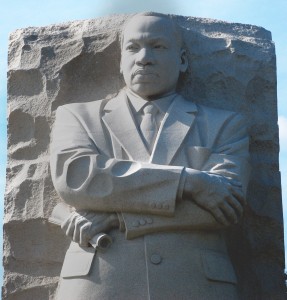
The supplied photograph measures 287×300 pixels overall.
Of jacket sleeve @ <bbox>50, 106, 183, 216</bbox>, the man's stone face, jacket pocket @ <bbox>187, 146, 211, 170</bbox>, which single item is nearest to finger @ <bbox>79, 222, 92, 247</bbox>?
jacket sleeve @ <bbox>50, 106, 183, 216</bbox>

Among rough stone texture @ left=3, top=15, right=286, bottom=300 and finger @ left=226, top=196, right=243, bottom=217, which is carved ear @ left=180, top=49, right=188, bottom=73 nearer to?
rough stone texture @ left=3, top=15, right=286, bottom=300

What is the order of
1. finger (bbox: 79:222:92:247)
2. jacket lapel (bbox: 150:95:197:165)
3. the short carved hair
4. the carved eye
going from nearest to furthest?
1. finger (bbox: 79:222:92:247)
2. jacket lapel (bbox: 150:95:197:165)
3. the carved eye
4. the short carved hair

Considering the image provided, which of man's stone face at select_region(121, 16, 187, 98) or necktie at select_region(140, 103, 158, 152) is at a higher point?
man's stone face at select_region(121, 16, 187, 98)

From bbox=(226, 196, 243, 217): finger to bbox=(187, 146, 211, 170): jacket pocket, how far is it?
0.28 meters

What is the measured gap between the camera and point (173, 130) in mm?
7156

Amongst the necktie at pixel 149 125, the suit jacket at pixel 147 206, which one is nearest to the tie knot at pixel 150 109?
the necktie at pixel 149 125

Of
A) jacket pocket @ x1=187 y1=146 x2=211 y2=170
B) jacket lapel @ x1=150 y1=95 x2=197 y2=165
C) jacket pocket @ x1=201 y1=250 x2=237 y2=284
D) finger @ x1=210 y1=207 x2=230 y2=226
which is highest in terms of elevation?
jacket lapel @ x1=150 y1=95 x2=197 y2=165

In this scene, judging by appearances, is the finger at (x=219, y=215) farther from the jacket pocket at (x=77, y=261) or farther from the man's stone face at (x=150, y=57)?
the man's stone face at (x=150, y=57)

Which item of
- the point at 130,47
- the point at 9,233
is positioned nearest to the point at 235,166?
the point at 130,47

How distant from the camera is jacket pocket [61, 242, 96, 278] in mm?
6770

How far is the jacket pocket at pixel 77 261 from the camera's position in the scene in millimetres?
6770

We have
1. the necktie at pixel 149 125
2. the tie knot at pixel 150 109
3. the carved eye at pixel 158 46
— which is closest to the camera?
the necktie at pixel 149 125

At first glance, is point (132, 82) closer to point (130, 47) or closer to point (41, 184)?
point (130, 47)

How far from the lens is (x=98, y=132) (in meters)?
7.19
